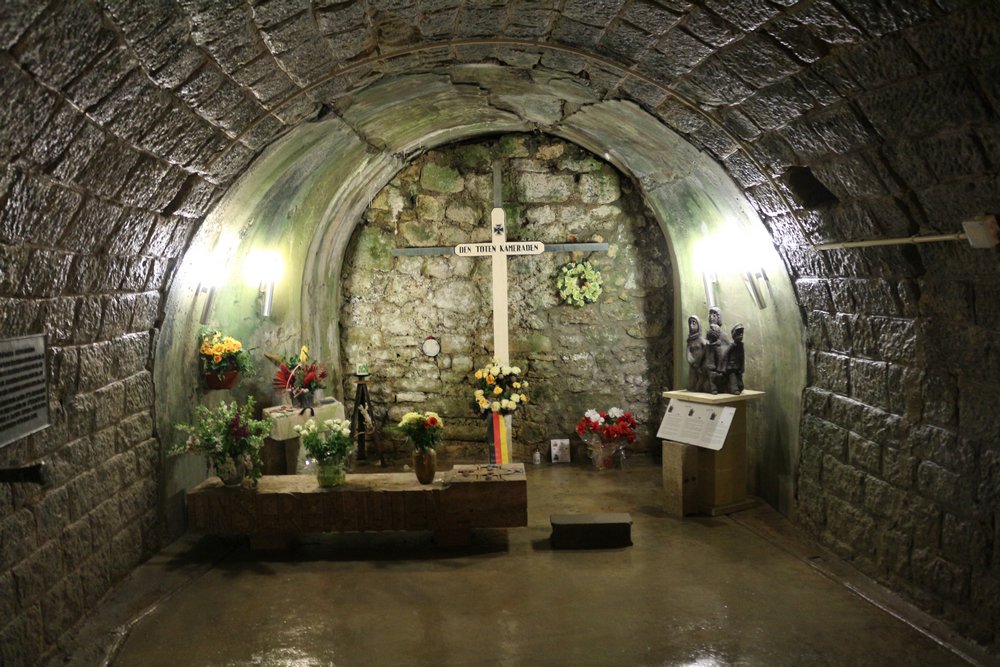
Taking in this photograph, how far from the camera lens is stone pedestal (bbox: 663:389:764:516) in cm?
661

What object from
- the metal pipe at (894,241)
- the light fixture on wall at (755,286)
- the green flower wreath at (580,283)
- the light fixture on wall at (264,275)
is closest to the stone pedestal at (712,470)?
the light fixture on wall at (755,286)

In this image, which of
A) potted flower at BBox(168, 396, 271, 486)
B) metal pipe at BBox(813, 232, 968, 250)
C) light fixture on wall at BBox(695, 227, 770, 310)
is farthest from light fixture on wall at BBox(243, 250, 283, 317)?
metal pipe at BBox(813, 232, 968, 250)

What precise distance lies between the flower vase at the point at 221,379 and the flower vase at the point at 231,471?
0.79m

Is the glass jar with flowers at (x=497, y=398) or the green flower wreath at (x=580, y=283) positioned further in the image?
the green flower wreath at (x=580, y=283)

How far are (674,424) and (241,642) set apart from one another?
3758mm

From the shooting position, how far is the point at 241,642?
14.7ft

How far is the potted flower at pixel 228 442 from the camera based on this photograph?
581 cm

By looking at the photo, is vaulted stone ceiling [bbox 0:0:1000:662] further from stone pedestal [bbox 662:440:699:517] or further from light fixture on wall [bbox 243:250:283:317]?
light fixture on wall [bbox 243:250:283:317]

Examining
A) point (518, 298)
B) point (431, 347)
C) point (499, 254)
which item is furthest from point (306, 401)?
point (518, 298)

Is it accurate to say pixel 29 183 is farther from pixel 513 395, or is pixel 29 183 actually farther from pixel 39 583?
pixel 513 395

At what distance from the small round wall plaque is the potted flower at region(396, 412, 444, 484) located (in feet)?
10.0

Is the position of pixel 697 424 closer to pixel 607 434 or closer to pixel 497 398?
pixel 607 434

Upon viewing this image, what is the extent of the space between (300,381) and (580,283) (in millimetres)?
3211

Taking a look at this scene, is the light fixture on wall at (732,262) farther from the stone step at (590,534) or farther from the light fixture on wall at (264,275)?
the light fixture on wall at (264,275)
